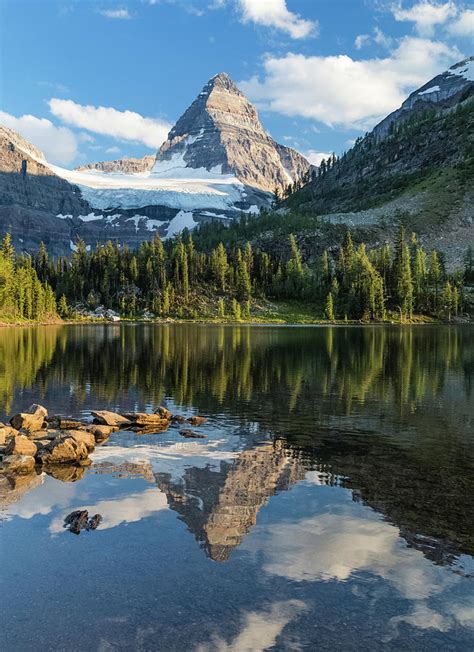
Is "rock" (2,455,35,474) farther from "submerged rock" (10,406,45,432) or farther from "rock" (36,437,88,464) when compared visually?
"submerged rock" (10,406,45,432)

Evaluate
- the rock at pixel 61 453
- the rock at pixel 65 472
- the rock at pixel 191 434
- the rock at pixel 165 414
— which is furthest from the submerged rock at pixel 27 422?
the rock at pixel 191 434

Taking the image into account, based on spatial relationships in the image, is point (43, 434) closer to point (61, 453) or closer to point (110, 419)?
point (110, 419)

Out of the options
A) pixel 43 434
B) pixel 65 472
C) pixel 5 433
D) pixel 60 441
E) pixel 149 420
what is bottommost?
pixel 65 472

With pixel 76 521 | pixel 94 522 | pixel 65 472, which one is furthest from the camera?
pixel 65 472

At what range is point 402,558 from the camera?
15.5 m

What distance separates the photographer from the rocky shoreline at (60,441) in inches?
863

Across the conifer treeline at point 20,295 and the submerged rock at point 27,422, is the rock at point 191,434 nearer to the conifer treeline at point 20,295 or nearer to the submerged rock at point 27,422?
the submerged rock at point 27,422

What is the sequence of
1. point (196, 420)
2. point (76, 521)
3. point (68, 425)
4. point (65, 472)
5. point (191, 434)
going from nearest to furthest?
point (76, 521) < point (65, 472) < point (191, 434) < point (68, 425) < point (196, 420)

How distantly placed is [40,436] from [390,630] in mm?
22029

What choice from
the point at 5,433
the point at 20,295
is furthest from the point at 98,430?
the point at 20,295

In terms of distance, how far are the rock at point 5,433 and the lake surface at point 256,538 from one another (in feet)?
16.4

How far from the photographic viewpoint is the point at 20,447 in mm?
25297

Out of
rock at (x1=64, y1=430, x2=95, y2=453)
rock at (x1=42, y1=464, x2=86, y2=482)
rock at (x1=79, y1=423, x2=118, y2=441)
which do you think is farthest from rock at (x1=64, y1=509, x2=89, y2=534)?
rock at (x1=79, y1=423, x2=118, y2=441)

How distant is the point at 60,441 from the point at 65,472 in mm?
2517
